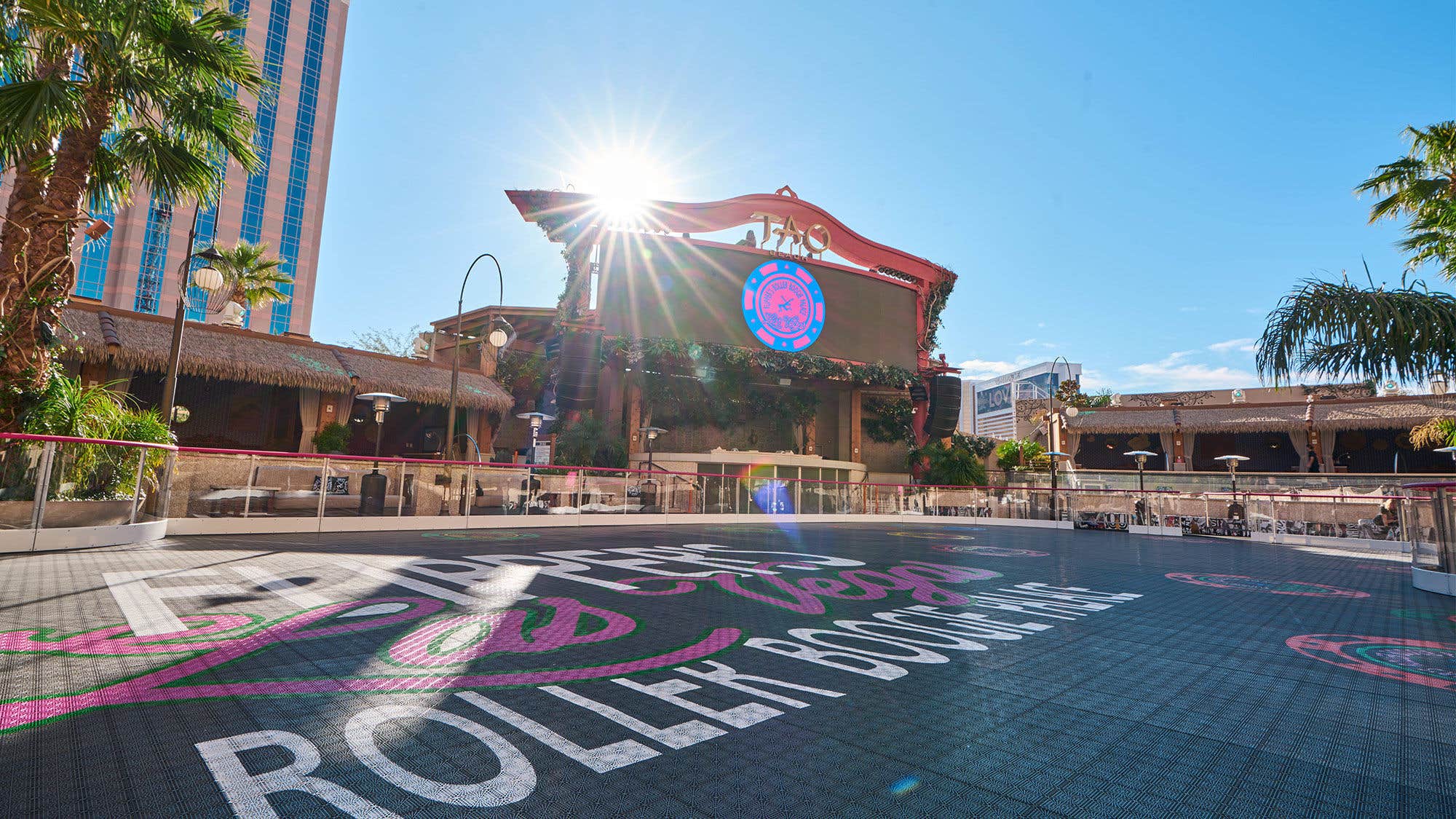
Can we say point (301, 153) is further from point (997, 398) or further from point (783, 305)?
point (997, 398)

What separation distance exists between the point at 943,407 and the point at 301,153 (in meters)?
64.5

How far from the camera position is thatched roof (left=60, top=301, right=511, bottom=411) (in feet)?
58.0

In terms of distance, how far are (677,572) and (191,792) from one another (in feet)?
18.6

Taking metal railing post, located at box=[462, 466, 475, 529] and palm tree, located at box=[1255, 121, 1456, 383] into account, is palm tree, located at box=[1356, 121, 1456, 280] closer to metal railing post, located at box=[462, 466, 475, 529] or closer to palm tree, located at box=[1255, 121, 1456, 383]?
palm tree, located at box=[1255, 121, 1456, 383]

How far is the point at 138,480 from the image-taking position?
31.2ft

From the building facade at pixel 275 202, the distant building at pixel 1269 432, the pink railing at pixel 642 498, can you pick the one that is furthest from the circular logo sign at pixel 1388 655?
the building facade at pixel 275 202

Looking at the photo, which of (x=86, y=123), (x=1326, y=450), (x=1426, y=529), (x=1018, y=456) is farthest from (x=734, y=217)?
(x=1326, y=450)

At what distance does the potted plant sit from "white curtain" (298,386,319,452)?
0.22 metres

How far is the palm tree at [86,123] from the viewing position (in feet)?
25.6

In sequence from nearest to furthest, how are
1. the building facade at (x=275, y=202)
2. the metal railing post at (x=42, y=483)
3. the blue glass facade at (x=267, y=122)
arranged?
1. the metal railing post at (x=42, y=483)
2. the building facade at (x=275, y=202)
3. the blue glass facade at (x=267, y=122)

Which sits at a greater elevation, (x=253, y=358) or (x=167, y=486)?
(x=253, y=358)

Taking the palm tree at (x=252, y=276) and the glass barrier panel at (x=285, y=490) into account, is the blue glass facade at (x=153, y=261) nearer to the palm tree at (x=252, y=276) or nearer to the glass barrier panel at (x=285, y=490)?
the palm tree at (x=252, y=276)

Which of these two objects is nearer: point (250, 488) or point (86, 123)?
point (86, 123)

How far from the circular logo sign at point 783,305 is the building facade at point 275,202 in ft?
149
